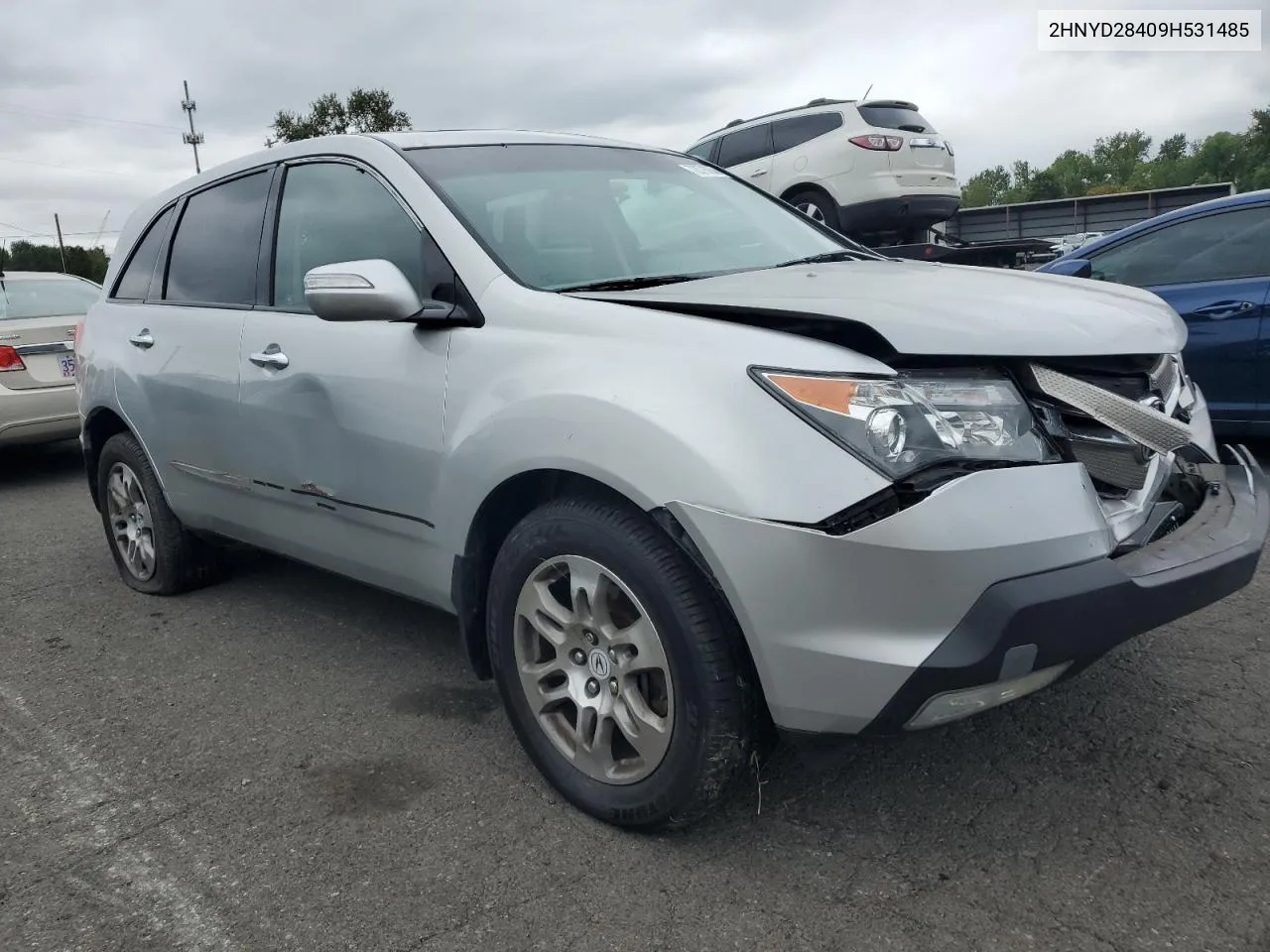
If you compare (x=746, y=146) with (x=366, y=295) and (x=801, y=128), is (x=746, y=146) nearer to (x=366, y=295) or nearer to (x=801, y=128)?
(x=801, y=128)

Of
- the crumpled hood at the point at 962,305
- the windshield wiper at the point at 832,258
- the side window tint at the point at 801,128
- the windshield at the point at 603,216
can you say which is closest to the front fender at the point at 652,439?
the crumpled hood at the point at 962,305

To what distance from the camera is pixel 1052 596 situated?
77.6 inches

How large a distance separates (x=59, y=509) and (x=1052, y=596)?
636 cm

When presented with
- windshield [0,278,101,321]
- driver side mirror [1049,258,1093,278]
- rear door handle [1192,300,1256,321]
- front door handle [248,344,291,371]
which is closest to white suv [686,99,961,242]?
driver side mirror [1049,258,1093,278]

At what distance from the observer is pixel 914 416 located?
2.06 metres

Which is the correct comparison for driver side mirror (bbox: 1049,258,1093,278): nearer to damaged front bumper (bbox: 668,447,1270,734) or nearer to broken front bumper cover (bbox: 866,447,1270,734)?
broken front bumper cover (bbox: 866,447,1270,734)

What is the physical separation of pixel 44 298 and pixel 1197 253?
7762 mm

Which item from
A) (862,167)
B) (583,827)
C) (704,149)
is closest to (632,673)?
(583,827)

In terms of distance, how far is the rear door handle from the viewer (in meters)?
5.05

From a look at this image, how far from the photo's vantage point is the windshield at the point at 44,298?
7.73m

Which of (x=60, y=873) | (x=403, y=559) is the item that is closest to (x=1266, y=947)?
(x=403, y=559)

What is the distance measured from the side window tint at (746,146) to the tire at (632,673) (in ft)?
31.1

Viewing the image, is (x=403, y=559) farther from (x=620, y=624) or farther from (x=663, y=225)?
(x=663, y=225)

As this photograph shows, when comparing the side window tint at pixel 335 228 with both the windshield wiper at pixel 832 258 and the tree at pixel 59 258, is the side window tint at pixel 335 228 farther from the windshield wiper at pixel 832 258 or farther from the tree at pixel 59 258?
the tree at pixel 59 258
